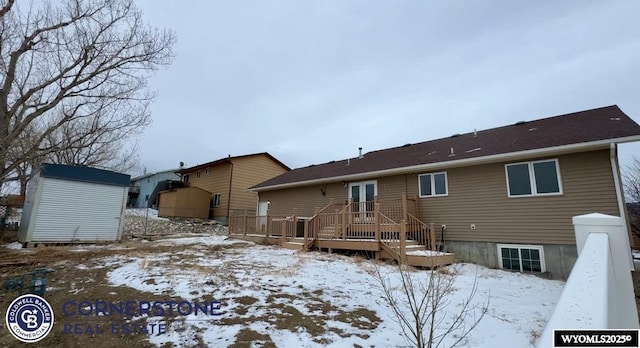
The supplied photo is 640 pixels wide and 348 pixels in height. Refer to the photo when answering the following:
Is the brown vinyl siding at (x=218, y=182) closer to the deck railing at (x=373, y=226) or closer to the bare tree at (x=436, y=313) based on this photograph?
the deck railing at (x=373, y=226)

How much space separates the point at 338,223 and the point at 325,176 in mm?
3787

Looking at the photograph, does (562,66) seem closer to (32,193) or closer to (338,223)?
(338,223)

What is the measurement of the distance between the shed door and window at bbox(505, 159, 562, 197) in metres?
14.6

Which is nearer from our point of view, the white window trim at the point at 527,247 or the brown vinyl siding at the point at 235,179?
the white window trim at the point at 527,247

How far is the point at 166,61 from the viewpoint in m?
12.6

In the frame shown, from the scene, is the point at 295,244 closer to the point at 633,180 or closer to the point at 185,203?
the point at 185,203

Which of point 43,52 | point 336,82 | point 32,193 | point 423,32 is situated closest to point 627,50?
point 423,32

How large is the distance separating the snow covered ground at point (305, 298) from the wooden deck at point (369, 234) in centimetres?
93

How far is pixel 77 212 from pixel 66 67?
17.4 ft

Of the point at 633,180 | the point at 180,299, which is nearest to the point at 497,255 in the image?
the point at 180,299

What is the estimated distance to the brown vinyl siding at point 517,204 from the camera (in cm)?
810

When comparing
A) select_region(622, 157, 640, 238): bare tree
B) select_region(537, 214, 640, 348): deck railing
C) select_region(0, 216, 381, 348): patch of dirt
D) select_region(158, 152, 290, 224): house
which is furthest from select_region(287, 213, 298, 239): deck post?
select_region(622, 157, 640, 238): bare tree

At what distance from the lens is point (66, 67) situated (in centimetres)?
1083

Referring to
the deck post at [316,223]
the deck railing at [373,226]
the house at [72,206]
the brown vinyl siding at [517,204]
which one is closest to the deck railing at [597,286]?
the deck railing at [373,226]
